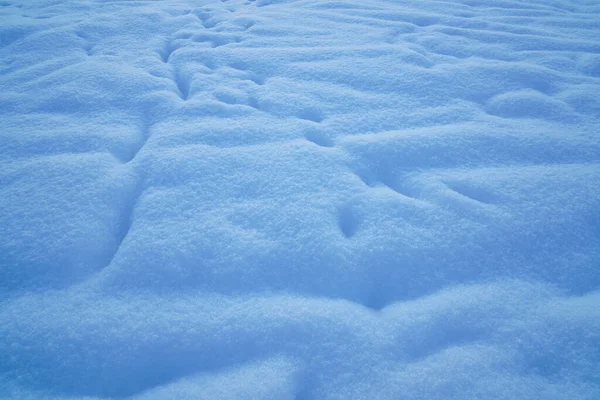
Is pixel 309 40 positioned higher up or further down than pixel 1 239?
higher up

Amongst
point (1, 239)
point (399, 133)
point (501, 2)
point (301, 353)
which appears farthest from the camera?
point (501, 2)

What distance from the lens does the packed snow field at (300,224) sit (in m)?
1.03

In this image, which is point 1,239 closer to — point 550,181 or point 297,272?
point 297,272

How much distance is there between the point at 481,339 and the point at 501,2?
327 cm

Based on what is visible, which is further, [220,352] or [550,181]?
[550,181]

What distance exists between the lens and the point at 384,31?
2.76m

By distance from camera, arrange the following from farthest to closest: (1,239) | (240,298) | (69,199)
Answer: (69,199) < (1,239) < (240,298)

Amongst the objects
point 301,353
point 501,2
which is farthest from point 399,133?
point 501,2

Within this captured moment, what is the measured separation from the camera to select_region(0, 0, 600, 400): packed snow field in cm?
103

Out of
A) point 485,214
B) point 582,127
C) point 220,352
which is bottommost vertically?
point 220,352

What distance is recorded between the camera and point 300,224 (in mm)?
1341

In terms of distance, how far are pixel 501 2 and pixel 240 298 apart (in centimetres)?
347

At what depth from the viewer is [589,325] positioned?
1.08 m

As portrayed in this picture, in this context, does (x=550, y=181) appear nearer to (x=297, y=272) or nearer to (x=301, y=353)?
(x=297, y=272)
